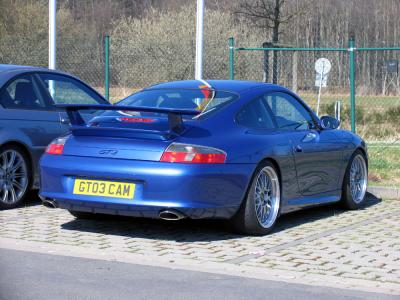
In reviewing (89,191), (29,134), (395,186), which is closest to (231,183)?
(89,191)

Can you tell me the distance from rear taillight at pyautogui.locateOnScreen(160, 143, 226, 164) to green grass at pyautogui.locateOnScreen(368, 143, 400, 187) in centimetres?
458

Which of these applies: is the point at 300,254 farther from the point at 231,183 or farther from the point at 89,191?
the point at 89,191

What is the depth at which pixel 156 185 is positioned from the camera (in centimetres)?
727

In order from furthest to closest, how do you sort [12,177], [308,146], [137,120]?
1. [12,177]
2. [308,146]
3. [137,120]

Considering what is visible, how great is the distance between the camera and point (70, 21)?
149 ft

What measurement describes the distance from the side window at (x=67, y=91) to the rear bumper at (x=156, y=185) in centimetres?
241

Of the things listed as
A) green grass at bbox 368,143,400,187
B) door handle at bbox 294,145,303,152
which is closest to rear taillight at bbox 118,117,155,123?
door handle at bbox 294,145,303,152

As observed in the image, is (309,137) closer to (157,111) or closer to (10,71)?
(157,111)

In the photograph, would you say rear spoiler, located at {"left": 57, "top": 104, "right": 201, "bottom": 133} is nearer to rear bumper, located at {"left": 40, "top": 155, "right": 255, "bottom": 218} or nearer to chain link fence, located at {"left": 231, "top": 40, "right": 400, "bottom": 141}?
rear bumper, located at {"left": 40, "top": 155, "right": 255, "bottom": 218}

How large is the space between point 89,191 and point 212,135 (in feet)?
3.86

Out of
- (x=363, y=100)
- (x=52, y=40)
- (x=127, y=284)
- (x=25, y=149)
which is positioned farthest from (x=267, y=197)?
(x=363, y=100)

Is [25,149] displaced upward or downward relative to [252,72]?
downward

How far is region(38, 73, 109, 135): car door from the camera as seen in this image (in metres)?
9.76

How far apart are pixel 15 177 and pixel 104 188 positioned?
208 cm
